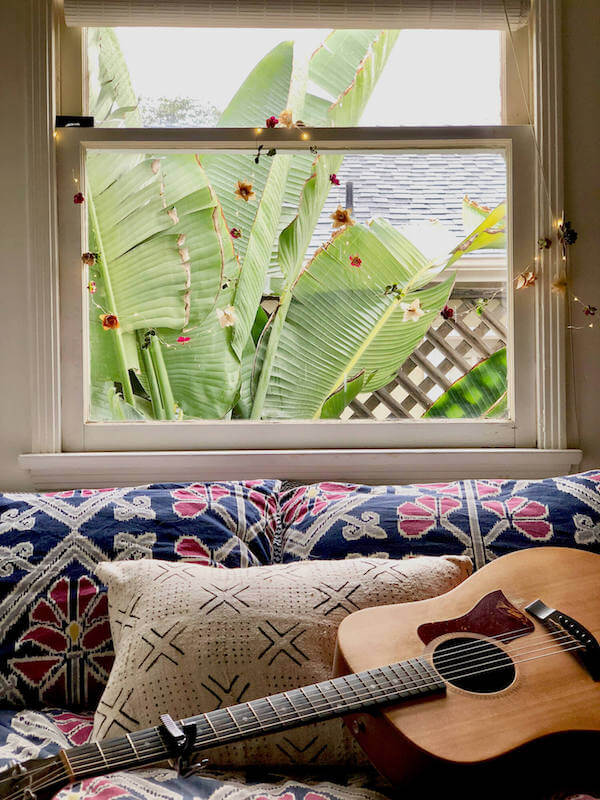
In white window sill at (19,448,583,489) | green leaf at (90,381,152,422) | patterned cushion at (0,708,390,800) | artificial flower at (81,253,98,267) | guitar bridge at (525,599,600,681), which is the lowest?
patterned cushion at (0,708,390,800)

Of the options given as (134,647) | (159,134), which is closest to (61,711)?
(134,647)

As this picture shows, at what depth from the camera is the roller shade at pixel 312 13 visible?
183 cm

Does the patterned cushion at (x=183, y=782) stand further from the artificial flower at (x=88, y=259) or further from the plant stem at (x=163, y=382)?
the artificial flower at (x=88, y=259)

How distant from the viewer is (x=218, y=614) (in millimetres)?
1212

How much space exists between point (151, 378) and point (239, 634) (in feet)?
2.97

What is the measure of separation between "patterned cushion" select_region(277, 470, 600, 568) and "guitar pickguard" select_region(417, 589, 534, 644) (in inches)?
11.6

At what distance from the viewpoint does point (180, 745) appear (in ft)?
3.01

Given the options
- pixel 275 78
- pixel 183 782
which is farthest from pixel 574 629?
pixel 275 78

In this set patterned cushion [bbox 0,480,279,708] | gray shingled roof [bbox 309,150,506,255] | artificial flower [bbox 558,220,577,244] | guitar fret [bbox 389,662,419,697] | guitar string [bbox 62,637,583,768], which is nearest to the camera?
guitar string [bbox 62,637,583,768]

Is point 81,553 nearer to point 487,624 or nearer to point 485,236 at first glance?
point 487,624

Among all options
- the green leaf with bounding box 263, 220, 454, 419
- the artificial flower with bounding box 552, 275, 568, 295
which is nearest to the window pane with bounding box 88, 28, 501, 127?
the green leaf with bounding box 263, 220, 454, 419

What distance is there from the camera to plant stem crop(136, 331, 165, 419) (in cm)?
190

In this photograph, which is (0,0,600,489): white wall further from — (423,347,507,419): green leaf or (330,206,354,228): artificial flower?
(330,206,354,228): artificial flower

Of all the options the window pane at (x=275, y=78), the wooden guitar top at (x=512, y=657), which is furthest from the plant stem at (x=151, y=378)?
the wooden guitar top at (x=512, y=657)
